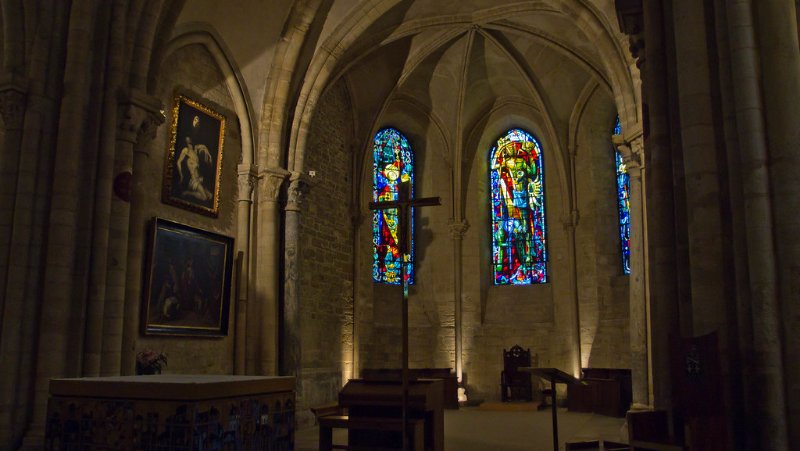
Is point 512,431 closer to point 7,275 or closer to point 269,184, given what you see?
point 269,184

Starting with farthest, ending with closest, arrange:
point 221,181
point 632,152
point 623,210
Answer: point 623,210
point 221,181
point 632,152

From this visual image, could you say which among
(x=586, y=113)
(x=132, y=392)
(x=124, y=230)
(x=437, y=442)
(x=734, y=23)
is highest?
(x=586, y=113)

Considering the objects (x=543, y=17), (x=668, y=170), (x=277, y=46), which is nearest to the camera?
(x=668, y=170)

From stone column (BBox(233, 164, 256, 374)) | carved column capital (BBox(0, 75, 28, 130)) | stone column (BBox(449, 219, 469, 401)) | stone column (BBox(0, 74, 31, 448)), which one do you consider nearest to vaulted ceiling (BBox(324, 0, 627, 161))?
stone column (BBox(449, 219, 469, 401))

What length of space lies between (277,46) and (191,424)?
1004 centimetres

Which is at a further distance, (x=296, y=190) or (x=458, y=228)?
(x=458, y=228)

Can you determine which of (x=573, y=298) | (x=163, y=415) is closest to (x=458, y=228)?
(x=573, y=298)

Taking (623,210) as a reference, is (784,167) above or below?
below

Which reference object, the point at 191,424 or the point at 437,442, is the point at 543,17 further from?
the point at 191,424

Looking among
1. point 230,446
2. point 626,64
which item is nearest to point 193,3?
point 626,64

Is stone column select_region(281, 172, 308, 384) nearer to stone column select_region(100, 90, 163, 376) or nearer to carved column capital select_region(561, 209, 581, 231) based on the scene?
stone column select_region(100, 90, 163, 376)

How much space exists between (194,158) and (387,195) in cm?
708

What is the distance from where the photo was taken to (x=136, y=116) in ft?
28.0

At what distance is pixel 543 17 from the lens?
45.5ft
